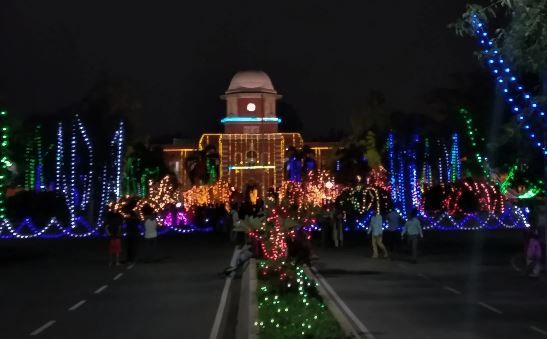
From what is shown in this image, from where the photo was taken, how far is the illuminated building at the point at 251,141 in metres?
110

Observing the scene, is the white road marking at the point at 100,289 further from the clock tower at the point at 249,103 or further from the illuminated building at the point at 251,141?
the clock tower at the point at 249,103

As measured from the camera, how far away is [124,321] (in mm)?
16578

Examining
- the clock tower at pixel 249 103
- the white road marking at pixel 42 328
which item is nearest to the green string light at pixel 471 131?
the white road marking at pixel 42 328

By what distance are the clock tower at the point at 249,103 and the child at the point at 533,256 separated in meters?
85.3

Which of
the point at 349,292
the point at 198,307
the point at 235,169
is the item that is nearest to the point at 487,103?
the point at 349,292

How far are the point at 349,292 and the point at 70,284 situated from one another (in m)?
7.24

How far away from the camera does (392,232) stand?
Answer: 34.1 m

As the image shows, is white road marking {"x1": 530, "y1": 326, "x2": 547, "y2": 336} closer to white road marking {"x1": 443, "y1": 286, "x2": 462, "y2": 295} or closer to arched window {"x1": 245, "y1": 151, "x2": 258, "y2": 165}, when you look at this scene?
white road marking {"x1": 443, "y1": 286, "x2": 462, "y2": 295}

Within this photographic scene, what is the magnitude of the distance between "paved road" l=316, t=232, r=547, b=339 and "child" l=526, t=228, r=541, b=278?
39 centimetres

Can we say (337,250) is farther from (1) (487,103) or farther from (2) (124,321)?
(2) (124,321)

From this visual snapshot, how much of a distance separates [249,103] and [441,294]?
9312 centimetres

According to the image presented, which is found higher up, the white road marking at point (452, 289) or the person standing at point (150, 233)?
the person standing at point (150, 233)

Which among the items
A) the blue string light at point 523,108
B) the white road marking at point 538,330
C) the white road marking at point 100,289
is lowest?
the white road marking at point 538,330

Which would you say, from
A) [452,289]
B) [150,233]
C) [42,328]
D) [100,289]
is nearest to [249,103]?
[150,233]
